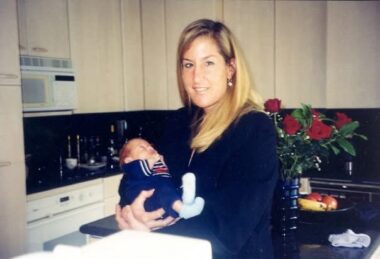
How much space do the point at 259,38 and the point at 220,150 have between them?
8.17ft

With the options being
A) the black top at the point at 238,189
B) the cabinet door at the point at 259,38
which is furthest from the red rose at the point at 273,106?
the cabinet door at the point at 259,38

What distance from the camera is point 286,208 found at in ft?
4.17

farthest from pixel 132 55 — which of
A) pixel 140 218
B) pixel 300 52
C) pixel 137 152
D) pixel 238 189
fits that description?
pixel 238 189

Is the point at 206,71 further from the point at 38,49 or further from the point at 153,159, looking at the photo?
the point at 38,49

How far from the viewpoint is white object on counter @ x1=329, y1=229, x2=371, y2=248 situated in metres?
1.22

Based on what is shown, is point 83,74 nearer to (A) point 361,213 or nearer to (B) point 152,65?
(B) point 152,65

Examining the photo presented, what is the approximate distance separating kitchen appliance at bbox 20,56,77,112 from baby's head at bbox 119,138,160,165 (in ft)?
4.67

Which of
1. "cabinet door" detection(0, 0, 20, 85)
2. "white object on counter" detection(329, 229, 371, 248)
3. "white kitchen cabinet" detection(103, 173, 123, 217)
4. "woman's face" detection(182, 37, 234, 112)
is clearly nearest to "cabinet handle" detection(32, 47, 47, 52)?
"cabinet door" detection(0, 0, 20, 85)

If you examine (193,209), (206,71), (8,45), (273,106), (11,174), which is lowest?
(11,174)

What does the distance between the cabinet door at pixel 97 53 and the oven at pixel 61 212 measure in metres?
0.64

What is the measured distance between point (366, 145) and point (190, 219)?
266cm

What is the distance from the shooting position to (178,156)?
1.16m

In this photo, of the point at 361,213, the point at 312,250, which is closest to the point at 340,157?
the point at 361,213

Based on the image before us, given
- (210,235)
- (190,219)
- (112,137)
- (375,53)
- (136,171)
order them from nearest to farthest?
1. (210,235)
2. (190,219)
3. (136,171)
4. (375,53)
5. (112,137)
